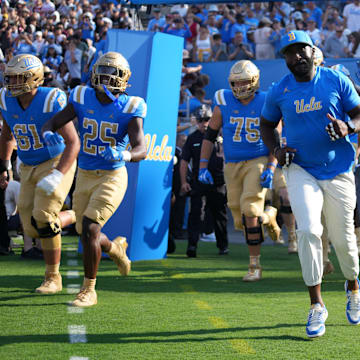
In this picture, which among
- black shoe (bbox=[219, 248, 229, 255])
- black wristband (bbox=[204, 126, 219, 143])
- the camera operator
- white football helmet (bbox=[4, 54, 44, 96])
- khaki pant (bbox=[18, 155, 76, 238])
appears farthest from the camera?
black shoe (bbox=[219, 248, 229, 255])

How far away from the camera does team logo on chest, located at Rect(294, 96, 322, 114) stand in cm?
475

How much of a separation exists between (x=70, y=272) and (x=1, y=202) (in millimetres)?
2017

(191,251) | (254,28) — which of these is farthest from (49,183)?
(254,28)

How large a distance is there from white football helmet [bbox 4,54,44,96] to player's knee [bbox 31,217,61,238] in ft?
3.49

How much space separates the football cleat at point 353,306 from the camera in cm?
494

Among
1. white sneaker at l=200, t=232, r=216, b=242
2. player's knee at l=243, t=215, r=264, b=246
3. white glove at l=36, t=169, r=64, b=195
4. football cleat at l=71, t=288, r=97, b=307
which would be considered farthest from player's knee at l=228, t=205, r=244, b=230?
white sneaker at l=200, t=232, r=216, b=242

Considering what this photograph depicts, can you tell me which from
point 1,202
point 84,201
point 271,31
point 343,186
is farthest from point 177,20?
point 343,186

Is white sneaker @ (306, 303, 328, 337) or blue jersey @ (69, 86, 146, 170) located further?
blue jersey @ (69, 86, 146, 170)

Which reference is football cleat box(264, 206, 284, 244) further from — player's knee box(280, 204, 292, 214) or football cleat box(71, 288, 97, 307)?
football cleat box(71, 288, 97, 307)

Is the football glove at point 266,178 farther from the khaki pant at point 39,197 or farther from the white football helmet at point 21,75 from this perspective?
the white football helmet at point 21,75

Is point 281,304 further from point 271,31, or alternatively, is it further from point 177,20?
point 177,20

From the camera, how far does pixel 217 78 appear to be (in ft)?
47.4

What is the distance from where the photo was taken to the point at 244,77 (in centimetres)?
740

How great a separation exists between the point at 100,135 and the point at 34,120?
67 centimetres
